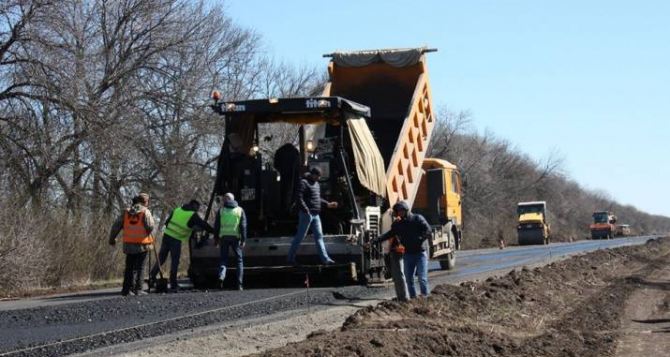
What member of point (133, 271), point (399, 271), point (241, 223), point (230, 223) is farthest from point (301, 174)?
point (399, 271)

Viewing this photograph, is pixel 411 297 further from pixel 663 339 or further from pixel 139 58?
pixel 139 58

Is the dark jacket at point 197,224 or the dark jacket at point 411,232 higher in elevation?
the dark jacket at point 197,224

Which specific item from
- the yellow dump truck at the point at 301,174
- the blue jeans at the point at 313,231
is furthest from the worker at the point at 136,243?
the blue jeans at the point at 313,231

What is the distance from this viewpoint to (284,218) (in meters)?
17.8

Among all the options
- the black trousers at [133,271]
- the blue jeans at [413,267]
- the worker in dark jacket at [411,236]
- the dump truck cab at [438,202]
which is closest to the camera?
the worker in dark jacket at [411,236]

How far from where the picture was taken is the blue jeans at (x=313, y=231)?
16453mm

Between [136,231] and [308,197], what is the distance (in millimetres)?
2901

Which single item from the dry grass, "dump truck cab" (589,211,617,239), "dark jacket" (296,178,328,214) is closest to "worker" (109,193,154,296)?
"dark jacket" (296,178,328,214)

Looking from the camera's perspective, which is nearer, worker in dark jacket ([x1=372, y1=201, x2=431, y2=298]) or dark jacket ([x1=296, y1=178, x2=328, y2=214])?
worker in dark jacket ([x1=372, y1=201, x2=431, y2=298])

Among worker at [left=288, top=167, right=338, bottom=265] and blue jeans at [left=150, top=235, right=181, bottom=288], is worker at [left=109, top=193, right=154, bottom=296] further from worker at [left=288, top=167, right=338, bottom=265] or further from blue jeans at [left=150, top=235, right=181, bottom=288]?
worker at [left=288, top=167, right=338, bottom=265]

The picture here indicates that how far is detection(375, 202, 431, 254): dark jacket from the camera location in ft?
47.1

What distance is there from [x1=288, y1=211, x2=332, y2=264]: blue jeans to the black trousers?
2.47 m

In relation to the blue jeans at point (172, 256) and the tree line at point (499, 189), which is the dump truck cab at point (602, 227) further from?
the blue jeans at point (172, 256)

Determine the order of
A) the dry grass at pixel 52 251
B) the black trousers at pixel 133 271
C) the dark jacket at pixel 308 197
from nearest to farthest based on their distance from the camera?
the black trousers at pixel 133 271 → the dark jacket at pixel 308 197 → the dry grass at pixel 52 251
